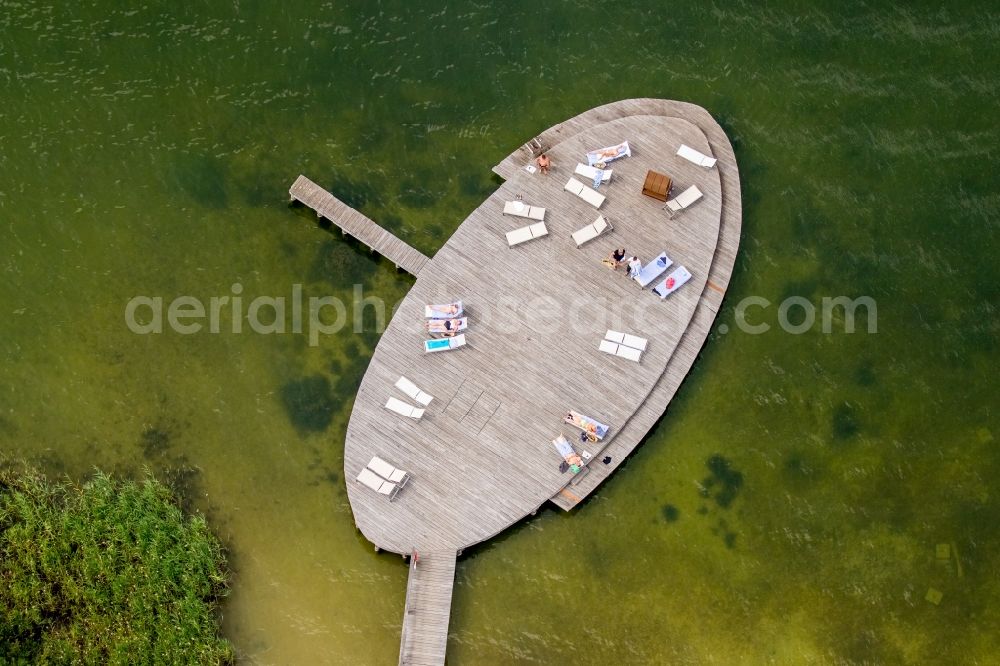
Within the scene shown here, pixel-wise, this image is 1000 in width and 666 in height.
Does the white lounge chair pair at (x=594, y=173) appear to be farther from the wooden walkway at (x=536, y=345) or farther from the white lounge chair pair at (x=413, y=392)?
the white lounge chair pair at (x=413, y=392)

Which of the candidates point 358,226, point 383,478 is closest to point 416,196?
point 358,226

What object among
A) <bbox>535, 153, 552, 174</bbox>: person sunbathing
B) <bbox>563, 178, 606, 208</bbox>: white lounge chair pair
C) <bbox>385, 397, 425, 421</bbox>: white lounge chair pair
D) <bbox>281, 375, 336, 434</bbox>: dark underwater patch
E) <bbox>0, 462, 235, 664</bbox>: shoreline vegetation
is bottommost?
<bbox>0, 462, 235, 664</bbox>: shoreline vegetation

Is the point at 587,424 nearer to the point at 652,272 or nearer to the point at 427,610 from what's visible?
the point at 652,272

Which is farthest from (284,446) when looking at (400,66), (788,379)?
(788,379)

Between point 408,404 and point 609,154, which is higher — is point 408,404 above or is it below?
below

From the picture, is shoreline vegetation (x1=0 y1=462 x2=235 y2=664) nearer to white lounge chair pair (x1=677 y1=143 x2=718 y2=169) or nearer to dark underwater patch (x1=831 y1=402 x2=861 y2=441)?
white lounge chair pair (x1=677 y1=143 x2=718 y2=169)

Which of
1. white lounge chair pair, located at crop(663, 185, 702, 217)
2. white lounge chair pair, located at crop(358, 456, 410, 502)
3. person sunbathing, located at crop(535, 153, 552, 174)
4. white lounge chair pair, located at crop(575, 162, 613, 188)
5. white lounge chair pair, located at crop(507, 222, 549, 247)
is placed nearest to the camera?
white lounge chair pair, located at crop(358, 456, 410, 502)

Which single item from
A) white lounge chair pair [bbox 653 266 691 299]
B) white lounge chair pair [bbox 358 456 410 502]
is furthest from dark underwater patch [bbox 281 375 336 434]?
white lounge chair pair [bbox 653 266 691 299]
